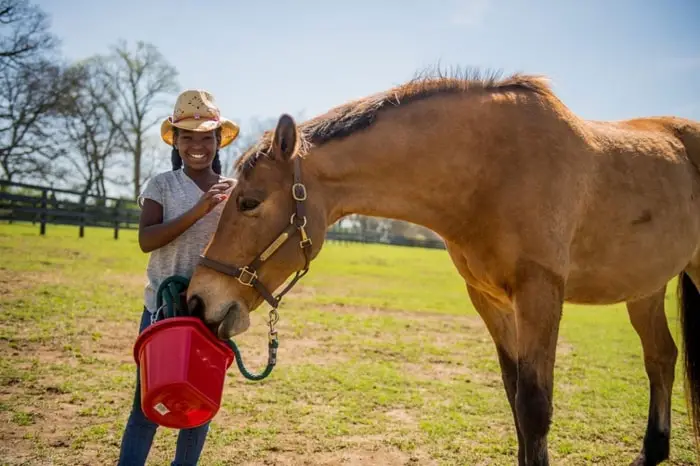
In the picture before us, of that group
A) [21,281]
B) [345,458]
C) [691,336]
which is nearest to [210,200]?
[345,458]

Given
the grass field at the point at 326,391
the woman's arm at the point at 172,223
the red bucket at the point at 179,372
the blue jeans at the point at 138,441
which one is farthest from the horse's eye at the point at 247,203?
the grass field at the point at 326,391

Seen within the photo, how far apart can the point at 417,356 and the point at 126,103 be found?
117 feet

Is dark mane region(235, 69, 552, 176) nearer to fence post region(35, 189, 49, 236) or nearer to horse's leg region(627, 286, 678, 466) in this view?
horse's leg region(627, 286, 678, 466)

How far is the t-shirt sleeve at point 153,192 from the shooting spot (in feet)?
8.36

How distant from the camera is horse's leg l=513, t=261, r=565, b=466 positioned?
253 cm

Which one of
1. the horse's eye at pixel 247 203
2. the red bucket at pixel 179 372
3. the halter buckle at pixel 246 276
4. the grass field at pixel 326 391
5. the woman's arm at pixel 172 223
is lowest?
the grass field at pixel 326 391

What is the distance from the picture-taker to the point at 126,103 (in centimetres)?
3506

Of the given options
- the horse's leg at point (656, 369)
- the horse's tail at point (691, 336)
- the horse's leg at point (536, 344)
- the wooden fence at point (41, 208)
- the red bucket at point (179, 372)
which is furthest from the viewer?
the wooden fence at point (41, 208)

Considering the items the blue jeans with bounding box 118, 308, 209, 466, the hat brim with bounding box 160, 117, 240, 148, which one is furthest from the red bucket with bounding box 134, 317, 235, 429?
the hat brim with bounding box 160, 117, 240, 148

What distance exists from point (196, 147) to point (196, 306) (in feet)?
3.17

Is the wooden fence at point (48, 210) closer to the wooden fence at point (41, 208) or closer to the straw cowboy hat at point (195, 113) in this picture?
the wooden fence at point (41, 208)

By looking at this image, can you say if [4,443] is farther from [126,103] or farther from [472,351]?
[126,103]

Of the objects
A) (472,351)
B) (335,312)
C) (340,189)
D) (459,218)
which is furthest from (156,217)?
(335,312)

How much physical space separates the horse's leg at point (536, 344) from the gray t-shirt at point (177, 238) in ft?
5.97
